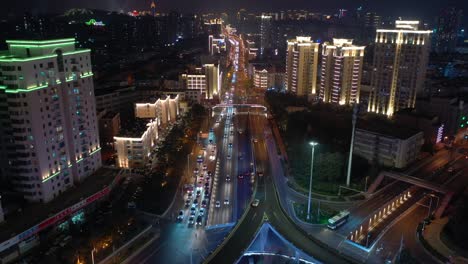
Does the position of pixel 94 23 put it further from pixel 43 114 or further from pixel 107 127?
pixel 43 114

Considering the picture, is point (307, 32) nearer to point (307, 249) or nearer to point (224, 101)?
point (224, 101)

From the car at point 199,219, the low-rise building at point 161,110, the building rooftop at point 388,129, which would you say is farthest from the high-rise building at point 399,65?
the car at point 199,219

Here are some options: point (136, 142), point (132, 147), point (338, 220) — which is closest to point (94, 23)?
point (132, 147)

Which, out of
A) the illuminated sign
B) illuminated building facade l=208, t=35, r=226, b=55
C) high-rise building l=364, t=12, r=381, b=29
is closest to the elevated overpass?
the illuminated sign

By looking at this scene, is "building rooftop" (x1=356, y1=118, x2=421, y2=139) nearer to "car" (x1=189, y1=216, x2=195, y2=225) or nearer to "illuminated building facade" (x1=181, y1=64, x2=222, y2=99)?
"car" (x1=189, y1=216, x2=195, y2=225)

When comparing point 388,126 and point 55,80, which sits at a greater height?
point 55,80

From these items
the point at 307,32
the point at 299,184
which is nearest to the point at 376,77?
the point at 299,184
